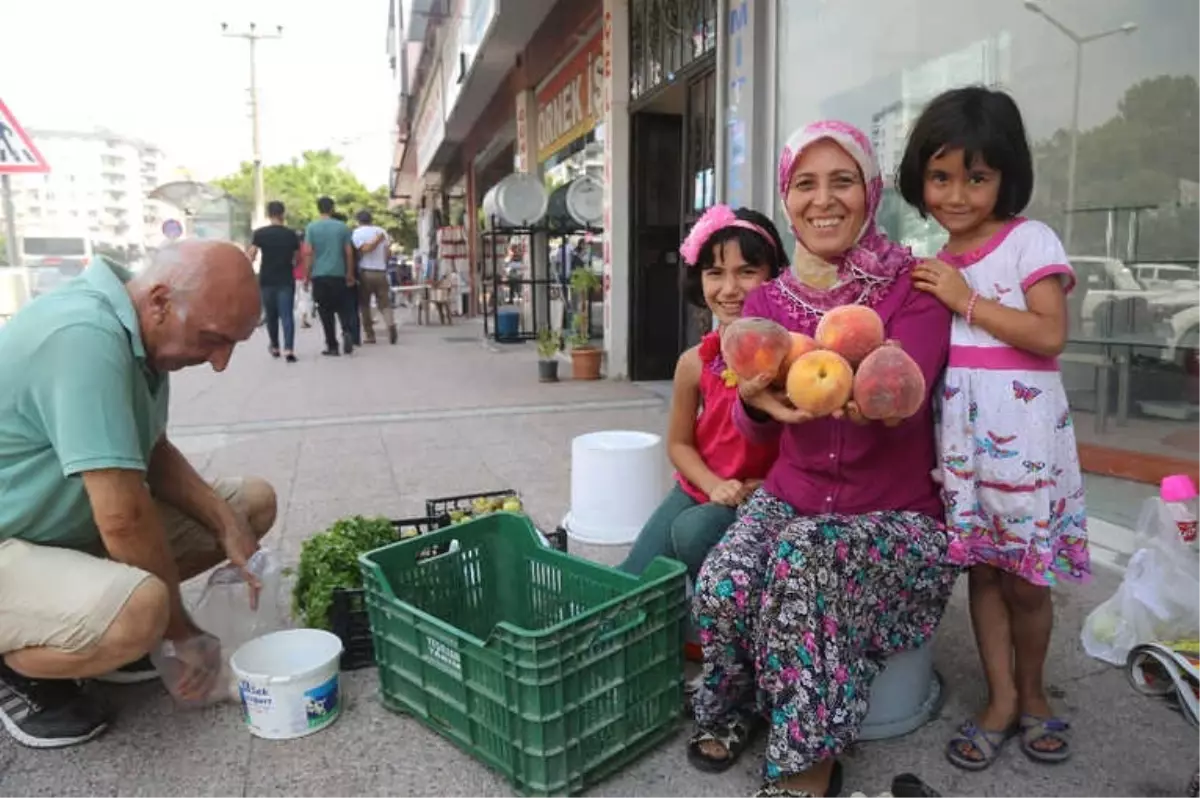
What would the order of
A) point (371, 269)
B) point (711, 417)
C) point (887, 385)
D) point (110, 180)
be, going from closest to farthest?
1. point (887, 385)
2. point (711, 417)
3. point (371, 269)
4. point (110, 180)

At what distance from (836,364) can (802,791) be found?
37.0 inches

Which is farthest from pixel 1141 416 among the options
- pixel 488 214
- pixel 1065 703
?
pixel 488 214

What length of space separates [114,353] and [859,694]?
6.23 ft

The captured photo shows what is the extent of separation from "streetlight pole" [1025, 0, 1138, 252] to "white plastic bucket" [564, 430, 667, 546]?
9.31ft

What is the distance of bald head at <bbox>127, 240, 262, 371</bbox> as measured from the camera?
2156 millimetres

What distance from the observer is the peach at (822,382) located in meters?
1.73

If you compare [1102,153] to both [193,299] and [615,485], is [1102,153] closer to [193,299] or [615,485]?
[615,485]

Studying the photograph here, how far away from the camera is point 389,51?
34.3m

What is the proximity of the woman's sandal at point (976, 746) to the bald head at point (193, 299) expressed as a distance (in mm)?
2054

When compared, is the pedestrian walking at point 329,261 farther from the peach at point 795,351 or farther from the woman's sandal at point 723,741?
the peach at point 795,351

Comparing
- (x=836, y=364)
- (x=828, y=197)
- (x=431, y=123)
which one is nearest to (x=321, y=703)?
(x=836, y=364)

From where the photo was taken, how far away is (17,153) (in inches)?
296

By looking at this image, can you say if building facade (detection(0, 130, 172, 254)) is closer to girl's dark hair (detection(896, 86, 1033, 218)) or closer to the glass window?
the glass window

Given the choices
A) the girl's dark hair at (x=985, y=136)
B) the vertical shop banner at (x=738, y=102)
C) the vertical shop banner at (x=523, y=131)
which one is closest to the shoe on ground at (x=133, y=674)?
the girl's dark hair at (x=985, y=136)
